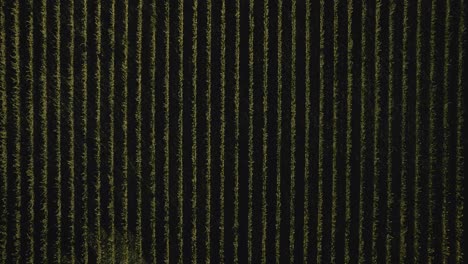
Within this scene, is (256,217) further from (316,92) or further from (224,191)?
(316,92)

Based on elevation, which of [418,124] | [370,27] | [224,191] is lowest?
[224,191]

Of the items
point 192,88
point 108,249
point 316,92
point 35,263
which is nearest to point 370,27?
point 316,92

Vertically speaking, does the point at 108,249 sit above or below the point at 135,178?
below

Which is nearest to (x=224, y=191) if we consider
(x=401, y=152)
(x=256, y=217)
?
(x=256, y=217)

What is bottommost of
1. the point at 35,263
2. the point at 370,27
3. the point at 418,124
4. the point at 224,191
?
the point at 35,263

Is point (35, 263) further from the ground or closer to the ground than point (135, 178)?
closer to the ground

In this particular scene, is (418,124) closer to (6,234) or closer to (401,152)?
(401,152)
